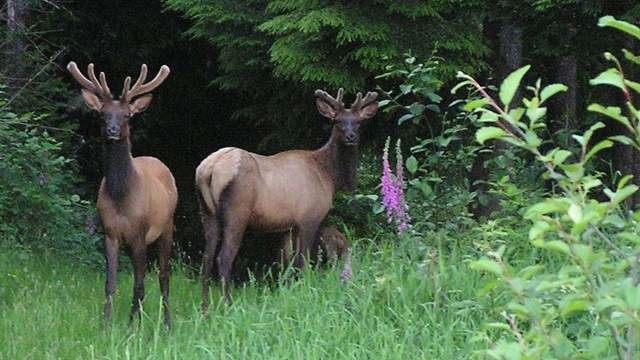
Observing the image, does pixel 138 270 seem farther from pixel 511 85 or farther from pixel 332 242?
pixel 511 85

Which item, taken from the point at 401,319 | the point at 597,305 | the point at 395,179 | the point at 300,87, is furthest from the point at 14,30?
the point at 597,305

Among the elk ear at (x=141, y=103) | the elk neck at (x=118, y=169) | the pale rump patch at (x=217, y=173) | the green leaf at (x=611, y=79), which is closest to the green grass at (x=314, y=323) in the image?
the elk neck at (x=118, y=169)

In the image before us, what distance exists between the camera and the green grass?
6.69m

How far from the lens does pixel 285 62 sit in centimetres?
1072

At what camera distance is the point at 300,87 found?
11734 mm

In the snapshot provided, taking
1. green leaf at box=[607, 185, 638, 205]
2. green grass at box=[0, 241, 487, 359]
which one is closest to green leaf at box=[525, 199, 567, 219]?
green leaf at box=[607, 185, 638, 205]

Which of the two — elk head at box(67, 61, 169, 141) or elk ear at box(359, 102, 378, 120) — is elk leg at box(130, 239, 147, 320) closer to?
elk head at box(67, 61, 169, 141)

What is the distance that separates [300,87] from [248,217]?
240 centimetres

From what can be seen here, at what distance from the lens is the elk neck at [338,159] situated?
415 inches

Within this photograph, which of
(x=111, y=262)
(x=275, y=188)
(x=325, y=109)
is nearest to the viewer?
(x=111, y=262)

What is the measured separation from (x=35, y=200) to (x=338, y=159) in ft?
11.3

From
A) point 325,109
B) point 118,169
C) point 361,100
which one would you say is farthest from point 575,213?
point 325,109

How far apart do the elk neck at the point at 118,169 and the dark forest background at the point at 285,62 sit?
2.17 metres

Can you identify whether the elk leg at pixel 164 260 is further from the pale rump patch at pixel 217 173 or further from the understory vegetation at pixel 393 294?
the pale rump patch at pixel 217 173
